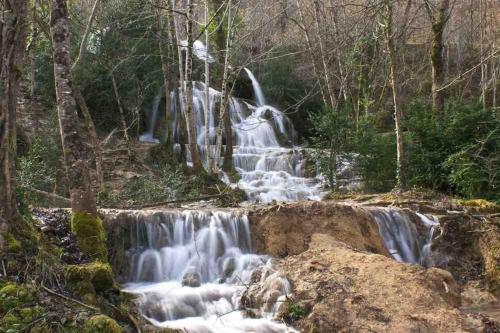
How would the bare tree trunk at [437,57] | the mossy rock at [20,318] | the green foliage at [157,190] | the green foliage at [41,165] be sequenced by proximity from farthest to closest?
the bare tree trunk at [437,57] < the green foliage at [157,190] < the green foliage at [41,165] < the mossy rock at [20,318]

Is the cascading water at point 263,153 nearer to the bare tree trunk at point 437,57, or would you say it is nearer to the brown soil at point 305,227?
the bare tree trunk at point 437,57

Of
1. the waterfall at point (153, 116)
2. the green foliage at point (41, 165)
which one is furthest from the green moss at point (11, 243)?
the waterfall at point (153, 116)

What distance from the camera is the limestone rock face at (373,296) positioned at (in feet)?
17.9

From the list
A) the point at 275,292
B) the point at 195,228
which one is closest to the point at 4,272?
the point at 275,292

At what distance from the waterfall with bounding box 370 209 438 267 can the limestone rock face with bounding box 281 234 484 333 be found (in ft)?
7.07

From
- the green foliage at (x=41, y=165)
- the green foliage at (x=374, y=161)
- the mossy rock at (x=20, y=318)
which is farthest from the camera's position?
the green foliage at (x=374, y=161)

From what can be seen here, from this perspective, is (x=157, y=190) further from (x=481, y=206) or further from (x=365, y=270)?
(x=481, y=206)

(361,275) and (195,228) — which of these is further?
(195,228)

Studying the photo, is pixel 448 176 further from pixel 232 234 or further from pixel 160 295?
pixel 160 295

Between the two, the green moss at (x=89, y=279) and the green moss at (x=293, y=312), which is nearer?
the green moss at (x=89, y=279)

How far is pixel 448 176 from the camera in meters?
11.5

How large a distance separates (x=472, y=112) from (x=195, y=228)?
307 inches

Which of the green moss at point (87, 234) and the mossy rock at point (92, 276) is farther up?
the green moss at point (87, 234)

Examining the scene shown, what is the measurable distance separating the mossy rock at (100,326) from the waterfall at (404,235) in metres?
5.82
